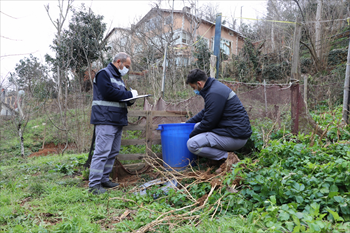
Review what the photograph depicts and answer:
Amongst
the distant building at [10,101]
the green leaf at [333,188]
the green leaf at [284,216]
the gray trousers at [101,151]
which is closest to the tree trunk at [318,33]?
the green leaf at [333,188]

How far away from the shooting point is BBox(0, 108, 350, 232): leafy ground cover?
1.76 meters

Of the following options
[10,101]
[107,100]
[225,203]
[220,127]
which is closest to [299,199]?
[225,203]

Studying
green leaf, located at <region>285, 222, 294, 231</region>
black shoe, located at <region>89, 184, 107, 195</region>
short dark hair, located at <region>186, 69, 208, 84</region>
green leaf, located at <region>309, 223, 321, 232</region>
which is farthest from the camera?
short dark hair, located at <region>186, 69, 208, 84</region>

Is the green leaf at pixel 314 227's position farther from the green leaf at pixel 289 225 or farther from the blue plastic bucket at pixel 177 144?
the blue plastic bucket at pixel 177 144

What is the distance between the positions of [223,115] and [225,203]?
1.20 metres

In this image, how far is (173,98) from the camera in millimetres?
10445

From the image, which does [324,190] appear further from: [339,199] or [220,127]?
[220,127]

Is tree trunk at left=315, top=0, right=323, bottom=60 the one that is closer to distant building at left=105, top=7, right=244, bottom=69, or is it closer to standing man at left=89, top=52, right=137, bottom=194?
distant building at left=105, top=7, right=244, bottom=69

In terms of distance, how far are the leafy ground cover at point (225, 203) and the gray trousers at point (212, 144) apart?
0.25 meters

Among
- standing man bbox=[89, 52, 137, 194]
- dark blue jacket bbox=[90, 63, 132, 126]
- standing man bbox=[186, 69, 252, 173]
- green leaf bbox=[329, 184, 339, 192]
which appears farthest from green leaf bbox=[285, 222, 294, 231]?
dark blue jacket bbox=[90, 63, 132, 126]

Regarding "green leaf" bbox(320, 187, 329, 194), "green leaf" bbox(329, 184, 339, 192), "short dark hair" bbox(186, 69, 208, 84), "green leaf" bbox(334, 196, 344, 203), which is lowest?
"green leaf" bbox(334, 196, 344, 203)

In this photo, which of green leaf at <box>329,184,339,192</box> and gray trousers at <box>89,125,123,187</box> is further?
gray trousers at <box>89,125,123,187</box>

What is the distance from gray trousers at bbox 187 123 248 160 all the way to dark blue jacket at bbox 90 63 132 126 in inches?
42.5

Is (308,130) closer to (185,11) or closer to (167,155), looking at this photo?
(167,155)
